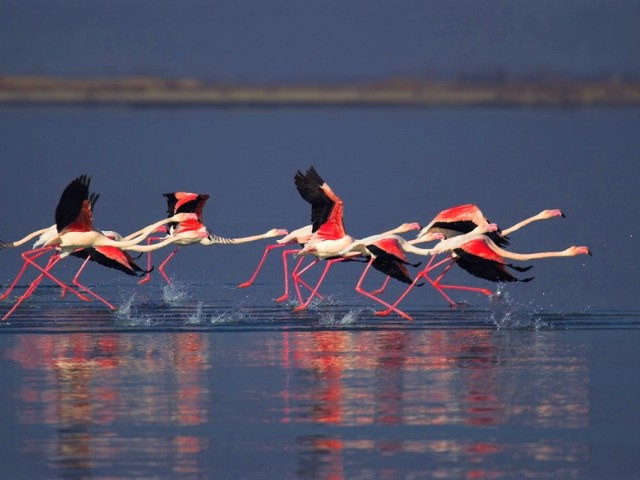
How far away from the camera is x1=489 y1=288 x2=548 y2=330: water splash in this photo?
1579 centimetres

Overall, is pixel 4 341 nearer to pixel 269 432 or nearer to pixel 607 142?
pixel 269 432

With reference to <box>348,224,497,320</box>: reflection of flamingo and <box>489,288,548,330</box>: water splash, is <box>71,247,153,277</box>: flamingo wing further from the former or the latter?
<box>489,288,548,330</box>: water splash

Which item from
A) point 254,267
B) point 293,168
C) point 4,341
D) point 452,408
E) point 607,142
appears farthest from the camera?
point 607,142

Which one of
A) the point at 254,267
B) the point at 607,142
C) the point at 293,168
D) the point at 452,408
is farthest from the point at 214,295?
the point at 607,142

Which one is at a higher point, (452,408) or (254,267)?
(254,267)

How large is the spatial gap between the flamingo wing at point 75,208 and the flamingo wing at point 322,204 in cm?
182

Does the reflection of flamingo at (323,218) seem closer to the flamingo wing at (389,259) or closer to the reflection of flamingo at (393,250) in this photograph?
the reflection of flamingo at (393,250)

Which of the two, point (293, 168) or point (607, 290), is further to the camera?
point (293, 168)

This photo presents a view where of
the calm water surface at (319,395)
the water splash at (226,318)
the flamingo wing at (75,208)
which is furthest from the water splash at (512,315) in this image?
the flamingo wing at (75,208)

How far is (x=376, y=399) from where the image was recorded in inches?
463

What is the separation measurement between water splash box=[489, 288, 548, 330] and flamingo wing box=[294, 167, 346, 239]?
5.05 ft

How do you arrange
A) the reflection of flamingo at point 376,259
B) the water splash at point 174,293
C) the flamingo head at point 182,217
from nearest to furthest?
the reflection of flamingo at point 376,259
the flamingo head at point 182,217
the water splash at point 174,293

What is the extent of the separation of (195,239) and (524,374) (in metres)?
6.45

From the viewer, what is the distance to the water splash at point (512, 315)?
1579 cm
